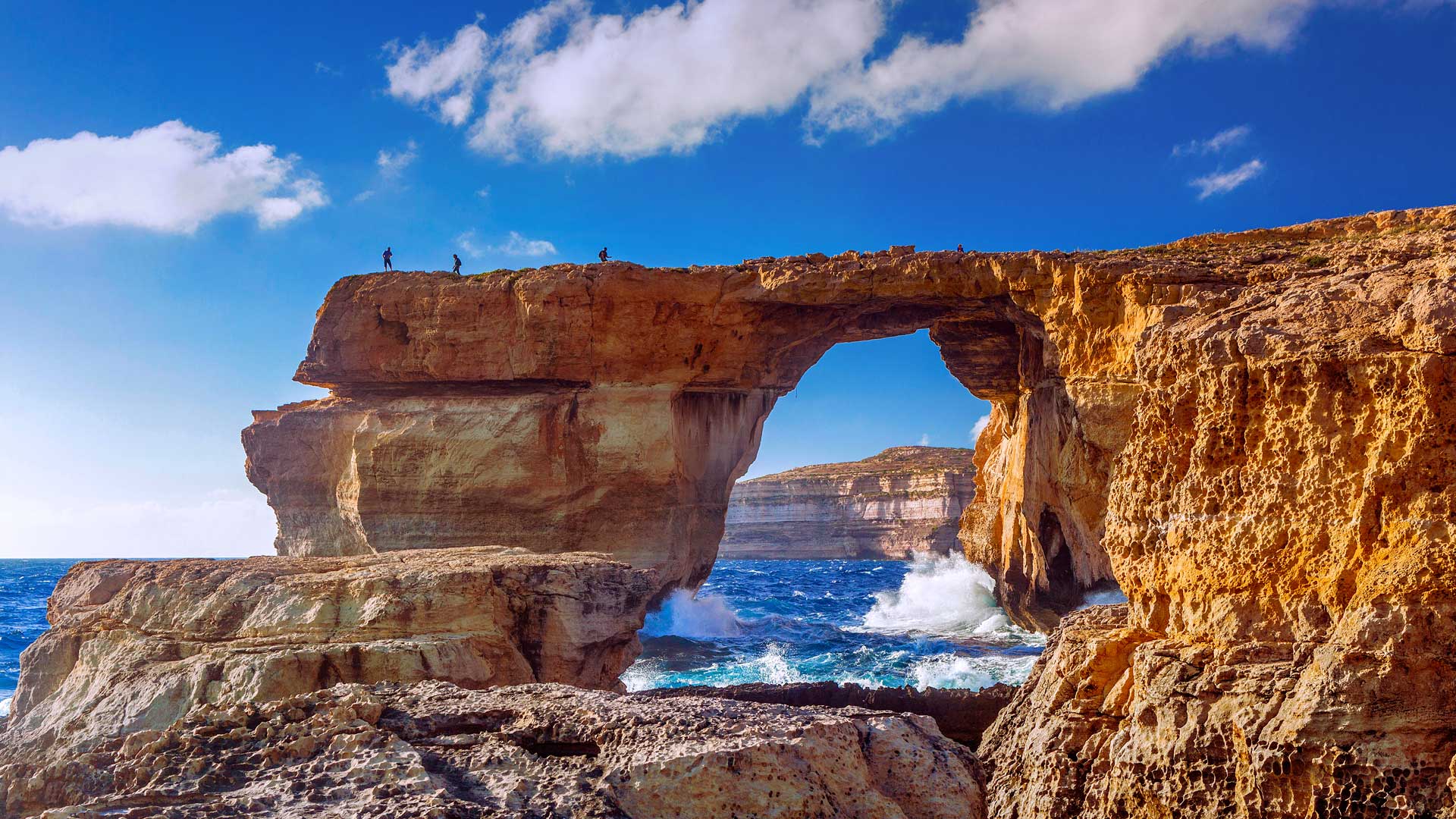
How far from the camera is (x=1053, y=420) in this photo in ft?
73.2

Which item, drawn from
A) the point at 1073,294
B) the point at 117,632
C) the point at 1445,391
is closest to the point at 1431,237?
the point at 1073,294

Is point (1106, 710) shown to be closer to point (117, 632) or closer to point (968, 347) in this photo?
point (117, 632)

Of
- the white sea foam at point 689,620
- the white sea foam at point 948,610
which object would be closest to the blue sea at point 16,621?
the white sea foam at point 689,620

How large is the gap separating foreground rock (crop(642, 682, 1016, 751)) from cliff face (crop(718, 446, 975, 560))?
51.4m

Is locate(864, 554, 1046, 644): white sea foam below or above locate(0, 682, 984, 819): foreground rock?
below

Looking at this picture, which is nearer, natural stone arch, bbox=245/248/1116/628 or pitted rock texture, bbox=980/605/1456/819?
pitted rock texture, bbox=980/605/1456/819

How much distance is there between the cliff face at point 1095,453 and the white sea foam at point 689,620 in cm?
92

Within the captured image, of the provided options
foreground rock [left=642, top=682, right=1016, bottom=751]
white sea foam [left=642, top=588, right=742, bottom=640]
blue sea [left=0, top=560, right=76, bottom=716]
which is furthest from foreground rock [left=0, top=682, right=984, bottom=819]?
white sea foam [left=642, top=588, right=742, bottom=640]

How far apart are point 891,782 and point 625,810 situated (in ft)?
3.37

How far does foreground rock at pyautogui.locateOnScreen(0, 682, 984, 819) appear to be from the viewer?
3.62 metres

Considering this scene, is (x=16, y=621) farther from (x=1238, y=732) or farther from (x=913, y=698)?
(x=1238, y=732)

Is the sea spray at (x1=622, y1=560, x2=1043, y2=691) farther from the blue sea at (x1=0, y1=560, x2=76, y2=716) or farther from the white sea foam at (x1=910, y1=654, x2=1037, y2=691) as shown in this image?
the blue sea at (x1=0, y1=560, x2=76, y2=716)

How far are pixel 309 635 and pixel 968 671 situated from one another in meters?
13.3

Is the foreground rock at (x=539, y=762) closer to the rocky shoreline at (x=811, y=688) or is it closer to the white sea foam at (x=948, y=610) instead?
the rocky shoreline at (x=811, y=688)
